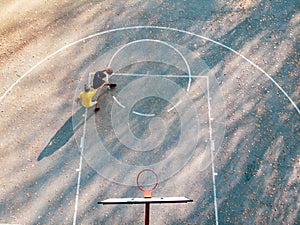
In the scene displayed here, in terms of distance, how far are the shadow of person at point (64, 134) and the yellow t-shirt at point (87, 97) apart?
66 centimetres

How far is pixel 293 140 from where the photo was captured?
12523 millimetres

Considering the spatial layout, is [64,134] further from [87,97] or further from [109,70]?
[109,70]

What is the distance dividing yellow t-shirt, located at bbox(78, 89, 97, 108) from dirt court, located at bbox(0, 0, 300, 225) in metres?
0.64

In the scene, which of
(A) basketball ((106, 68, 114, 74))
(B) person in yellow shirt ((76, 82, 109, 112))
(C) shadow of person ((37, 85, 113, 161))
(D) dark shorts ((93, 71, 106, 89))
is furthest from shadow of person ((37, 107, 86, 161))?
(A) basketball ((106, 68, 114, 74))

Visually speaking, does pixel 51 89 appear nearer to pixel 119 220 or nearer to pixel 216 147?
pixel 119 220

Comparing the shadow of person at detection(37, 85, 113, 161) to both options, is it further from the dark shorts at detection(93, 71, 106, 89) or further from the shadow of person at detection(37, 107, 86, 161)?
the dark shorts at detection(93, 71, 106, 89)

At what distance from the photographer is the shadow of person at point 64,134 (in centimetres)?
1226

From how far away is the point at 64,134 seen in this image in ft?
41.0

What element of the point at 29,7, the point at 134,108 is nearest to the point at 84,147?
the point at 134,108

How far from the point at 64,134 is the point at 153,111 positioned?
3513 mm

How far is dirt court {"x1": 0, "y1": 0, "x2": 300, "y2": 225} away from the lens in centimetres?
1164

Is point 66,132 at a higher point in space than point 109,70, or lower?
lower

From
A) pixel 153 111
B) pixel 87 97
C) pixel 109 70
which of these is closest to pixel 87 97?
pixel 87 97

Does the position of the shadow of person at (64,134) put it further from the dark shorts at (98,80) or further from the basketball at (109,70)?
the basketball at (109,70)
